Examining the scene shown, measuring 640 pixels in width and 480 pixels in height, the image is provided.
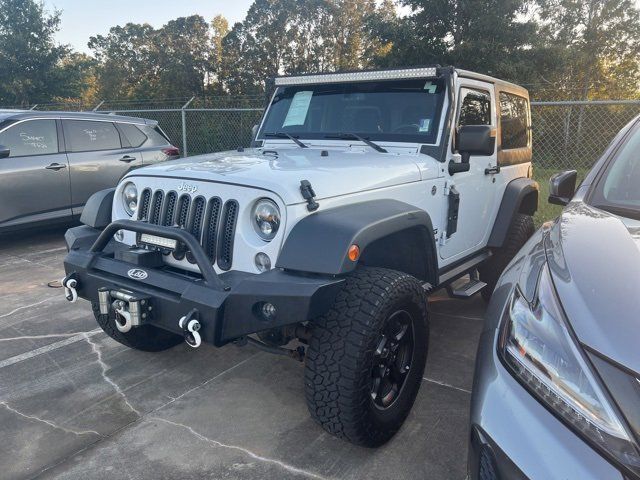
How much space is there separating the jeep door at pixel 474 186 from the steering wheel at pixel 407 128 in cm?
26

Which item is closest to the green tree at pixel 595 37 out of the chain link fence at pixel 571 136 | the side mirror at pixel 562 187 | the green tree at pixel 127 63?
the chain link fence at pixel 571 136

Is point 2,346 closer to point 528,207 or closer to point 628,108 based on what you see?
point 528,207

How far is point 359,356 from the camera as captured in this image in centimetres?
230

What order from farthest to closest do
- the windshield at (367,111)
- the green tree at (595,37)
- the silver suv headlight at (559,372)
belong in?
the green tree at (595,37)
the windshield at (367,111)
the silver suv headlight at (559,372)

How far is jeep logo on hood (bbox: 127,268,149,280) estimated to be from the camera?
2.64m

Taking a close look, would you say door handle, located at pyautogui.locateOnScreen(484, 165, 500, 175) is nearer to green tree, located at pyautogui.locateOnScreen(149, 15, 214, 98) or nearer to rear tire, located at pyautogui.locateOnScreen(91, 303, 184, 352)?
rear tire, located at pyautogui.locateOnScreen(91, 303, 184, 352)

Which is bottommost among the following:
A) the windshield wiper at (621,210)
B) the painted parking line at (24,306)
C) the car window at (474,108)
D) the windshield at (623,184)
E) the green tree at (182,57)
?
the painted parking line at (24,306)

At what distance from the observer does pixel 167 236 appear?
2523 millimetres

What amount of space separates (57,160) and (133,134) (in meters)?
1.29

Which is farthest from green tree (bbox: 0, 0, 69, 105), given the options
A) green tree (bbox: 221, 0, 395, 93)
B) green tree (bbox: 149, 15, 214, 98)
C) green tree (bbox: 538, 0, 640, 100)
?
green tree (bbox: 538, 0, 640, 100)

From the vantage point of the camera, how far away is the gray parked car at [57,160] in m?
6.18

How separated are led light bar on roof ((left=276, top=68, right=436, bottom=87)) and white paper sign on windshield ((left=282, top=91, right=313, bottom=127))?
0.09 metres

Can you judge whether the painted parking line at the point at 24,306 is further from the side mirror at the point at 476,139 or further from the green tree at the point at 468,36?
the green tree at the point at 468,36

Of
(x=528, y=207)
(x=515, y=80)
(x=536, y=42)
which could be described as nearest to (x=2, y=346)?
(x=528, y=207)
